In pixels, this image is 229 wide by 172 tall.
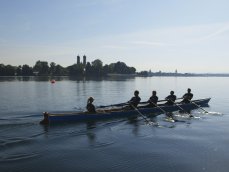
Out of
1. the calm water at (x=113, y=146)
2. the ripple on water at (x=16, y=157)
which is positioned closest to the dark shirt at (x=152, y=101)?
the calm water at (x=113, y=146)

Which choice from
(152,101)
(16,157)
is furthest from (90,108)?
(16,157)

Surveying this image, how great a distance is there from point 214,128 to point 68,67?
176m

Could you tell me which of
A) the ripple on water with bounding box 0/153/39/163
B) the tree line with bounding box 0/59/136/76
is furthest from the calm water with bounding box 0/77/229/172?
the tree line with bounding box 0/59/136/76

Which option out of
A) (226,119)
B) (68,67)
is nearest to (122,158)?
(226,119)

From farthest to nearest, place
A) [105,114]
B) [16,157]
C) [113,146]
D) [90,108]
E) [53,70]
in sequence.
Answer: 1. [53,70]
2. [105,114]
3. [90,108]
4. [113,146]
5. [16,157]

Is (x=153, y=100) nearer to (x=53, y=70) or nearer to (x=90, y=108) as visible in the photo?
(x=90, y=108)

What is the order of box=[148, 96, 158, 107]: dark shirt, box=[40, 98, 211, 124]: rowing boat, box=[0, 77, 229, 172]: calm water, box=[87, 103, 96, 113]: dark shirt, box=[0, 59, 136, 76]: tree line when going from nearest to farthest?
box=[0, 77, 229, 172]: calm water
box=[40, 98, 211, 124]: rowing boat
box=[87, 103, 96, 113]: dark shirt
box=[148, 96, 158, 107]: dark shirt
box=[0, 59, 136, 76]: tree line

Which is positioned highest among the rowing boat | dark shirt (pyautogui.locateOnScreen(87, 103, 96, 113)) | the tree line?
the tree line

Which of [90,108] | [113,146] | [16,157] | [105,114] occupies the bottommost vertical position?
[113,146]

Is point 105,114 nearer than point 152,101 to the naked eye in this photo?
Yes

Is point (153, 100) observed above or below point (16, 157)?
above

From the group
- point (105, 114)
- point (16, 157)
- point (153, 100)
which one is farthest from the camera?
point (153, 100)

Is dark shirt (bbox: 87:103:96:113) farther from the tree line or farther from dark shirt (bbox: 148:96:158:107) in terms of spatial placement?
the tree line

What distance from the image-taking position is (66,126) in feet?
62.2
